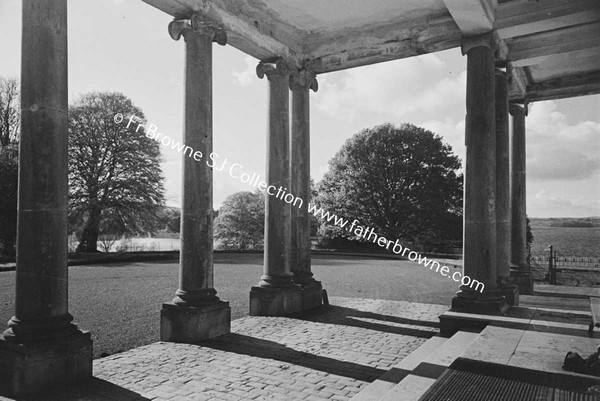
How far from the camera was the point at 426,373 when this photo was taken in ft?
20.5

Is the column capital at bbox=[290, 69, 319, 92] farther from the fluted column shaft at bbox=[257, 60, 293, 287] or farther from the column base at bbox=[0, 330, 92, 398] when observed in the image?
the column base at bbox=[0, 330, 92, 398]

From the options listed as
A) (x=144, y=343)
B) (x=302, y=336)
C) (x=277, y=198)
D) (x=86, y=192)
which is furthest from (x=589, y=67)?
(x=86, y=192)

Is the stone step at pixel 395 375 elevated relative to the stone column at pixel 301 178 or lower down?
lower down

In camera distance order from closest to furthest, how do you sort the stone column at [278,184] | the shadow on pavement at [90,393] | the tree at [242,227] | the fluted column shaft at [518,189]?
the shadow on pavement at [90,393] → the stone column at [278,184] → the fluted column shaft at [518,189] → the tree at [242,227]

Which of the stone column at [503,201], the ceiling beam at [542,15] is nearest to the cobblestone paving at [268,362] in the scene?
the stone column at [503,201]

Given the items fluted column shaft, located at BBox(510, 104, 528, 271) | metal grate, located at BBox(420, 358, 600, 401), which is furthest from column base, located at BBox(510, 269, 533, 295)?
metal grate, located at BBox(420, 358, 600, 401)

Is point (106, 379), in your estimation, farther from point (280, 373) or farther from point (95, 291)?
point (95, 291)

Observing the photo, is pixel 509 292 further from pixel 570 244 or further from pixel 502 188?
pixel 570 244

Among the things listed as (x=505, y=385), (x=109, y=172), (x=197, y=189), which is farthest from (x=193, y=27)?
(x=109, y=172)

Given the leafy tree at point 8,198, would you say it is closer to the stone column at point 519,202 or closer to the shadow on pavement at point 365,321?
the shadow on pavement at point 365,321

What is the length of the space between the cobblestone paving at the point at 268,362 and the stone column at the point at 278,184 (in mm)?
1274

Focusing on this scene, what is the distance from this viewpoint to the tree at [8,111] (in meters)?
36.1

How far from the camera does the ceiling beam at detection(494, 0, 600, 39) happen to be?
9.71m

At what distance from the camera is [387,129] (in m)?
42.9
